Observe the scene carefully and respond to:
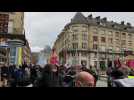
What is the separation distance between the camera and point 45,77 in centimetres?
227

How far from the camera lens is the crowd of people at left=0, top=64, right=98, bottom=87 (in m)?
1.87

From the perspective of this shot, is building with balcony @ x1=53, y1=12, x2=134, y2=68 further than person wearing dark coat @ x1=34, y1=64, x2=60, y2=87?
Yes

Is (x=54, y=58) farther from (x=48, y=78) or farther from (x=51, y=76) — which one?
(x=48, y=78)

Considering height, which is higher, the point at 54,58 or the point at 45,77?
the point at 54,58

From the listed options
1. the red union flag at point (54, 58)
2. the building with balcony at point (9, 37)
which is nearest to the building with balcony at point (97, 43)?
the red union flag at point (54, 58)

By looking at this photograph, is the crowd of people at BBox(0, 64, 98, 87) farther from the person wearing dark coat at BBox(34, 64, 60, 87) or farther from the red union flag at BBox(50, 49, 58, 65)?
the red union flag at BBox(50, 49, 58, 65)

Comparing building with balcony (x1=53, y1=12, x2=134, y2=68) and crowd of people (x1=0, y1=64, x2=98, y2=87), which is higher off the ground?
building with balcony (x1=53, y1=12, x2=134, y2=68)

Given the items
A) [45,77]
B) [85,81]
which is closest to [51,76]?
[45,77]

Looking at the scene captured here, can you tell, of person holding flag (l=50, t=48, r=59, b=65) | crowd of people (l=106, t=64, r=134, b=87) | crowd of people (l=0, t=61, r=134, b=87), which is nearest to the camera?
crowd of people (l=106, t=64, r=134, b=87)

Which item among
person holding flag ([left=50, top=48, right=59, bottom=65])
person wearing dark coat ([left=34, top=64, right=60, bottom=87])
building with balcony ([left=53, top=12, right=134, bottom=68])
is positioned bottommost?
person wearing dark coat ([left=34, top=64, right=60, bottom=87])

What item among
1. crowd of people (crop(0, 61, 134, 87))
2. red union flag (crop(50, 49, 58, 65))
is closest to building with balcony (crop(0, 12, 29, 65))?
crowd of people (crop(0, 61, 134, 87))
